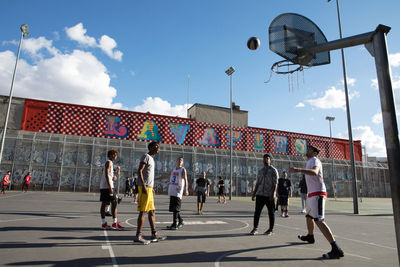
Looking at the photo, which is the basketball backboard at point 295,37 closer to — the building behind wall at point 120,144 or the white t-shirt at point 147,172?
the white t-shirt at point 147,172

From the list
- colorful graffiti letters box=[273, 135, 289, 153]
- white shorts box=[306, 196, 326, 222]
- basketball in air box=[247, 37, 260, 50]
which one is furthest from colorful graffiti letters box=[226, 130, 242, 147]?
white shorts box=[306, 196, 326, 222]

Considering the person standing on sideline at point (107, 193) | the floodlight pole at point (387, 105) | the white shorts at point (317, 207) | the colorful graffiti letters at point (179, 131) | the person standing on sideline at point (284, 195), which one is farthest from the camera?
the colorful graffiti letters at point (179, 131)

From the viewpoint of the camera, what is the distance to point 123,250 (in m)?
4.75

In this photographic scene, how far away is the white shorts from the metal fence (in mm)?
20090

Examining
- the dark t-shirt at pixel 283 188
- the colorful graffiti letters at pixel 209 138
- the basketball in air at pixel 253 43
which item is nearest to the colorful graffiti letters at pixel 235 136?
the colorful graffiti letters at pixel 209 138

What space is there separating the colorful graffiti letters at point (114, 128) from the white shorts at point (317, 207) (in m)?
24.8

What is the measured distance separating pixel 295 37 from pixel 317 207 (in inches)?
137

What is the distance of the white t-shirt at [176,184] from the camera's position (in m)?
7.48

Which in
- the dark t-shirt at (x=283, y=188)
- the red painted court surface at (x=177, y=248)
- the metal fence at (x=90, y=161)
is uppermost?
the metal fence at (x=90, y=161)

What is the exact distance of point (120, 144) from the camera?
89.5ft

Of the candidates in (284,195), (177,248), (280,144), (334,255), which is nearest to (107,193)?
(177,248)

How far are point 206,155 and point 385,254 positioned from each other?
81.3ft

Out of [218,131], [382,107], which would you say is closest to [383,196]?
[218,131]

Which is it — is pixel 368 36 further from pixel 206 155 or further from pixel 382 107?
pixel 206 155
